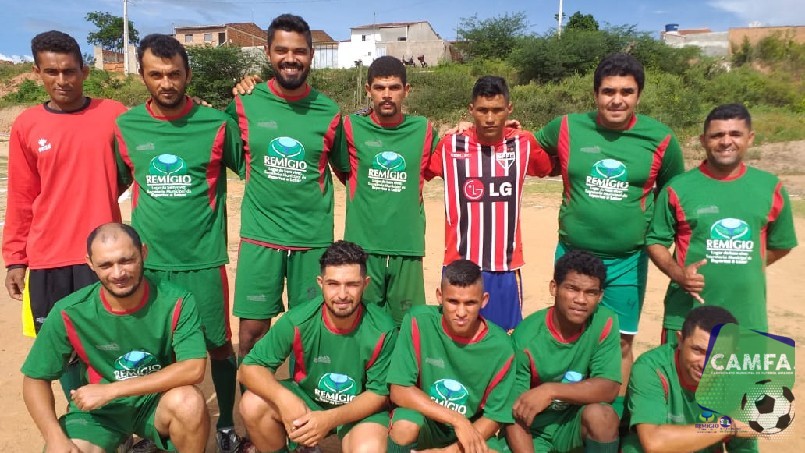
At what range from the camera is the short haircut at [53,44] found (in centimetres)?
346

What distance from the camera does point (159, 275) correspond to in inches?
142

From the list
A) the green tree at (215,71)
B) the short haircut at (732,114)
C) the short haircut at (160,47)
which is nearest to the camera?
the short haircut at (732,114)

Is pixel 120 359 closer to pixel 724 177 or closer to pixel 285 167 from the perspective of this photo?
pixel 285 167

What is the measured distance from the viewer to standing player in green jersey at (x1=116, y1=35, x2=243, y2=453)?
3.53 meters

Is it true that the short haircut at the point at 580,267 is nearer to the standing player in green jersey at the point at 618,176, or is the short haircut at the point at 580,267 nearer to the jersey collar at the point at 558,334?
the jersey collar at the point at 558,334

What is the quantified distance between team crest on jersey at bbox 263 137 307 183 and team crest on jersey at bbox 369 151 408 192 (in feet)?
1.62

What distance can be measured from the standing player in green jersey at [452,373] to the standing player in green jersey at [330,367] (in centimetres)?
→ 14

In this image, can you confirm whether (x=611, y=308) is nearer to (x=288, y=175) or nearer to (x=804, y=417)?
(x=804, y=417)

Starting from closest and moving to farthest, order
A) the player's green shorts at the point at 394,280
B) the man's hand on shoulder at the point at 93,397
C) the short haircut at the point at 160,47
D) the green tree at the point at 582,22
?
the man's hand on shoulder at the point at 93,397
the short haircut at the point at 160,47
the player's green shorts at the point at 394,280
the green tree at the point at 582,22

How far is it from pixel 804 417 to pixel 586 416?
84.2 inches

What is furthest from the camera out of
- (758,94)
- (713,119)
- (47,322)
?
(758,94)

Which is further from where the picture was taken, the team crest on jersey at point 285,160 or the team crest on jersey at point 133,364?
the team crest on jersey at point 285,160

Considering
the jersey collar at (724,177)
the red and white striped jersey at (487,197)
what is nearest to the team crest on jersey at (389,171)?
the red and white striped jersey at (487,197)

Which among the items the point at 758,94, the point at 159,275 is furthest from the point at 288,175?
the point at 758,94
